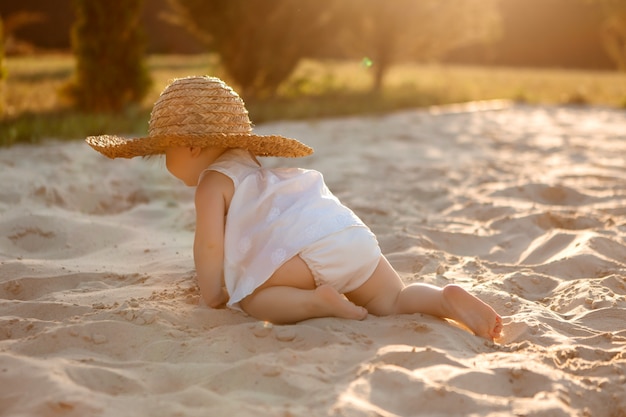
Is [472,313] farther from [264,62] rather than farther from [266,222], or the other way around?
[264,62]

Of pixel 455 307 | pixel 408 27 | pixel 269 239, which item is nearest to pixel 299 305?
pixel 269 239

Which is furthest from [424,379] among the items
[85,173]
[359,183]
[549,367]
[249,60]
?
[249,60]

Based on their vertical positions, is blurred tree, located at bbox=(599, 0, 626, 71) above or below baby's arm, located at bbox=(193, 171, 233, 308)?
above

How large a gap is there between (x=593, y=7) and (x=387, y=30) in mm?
11707

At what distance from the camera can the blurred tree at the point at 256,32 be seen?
8.52 metres

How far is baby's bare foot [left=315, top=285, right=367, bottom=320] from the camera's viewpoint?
7.37 feet

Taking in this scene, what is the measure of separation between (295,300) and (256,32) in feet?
22.7

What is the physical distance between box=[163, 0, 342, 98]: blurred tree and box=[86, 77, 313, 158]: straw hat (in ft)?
20.0

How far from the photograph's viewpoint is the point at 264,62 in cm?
880

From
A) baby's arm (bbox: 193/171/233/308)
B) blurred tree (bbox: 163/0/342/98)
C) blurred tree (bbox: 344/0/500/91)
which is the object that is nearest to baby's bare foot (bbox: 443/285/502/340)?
baby's arm (bbox: 193/171/233/308)

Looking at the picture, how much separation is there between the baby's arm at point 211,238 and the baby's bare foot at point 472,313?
2.42ft

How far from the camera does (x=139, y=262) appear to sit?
303cm

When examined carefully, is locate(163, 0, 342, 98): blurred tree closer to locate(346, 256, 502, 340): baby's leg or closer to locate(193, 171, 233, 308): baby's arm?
locate(193, 171, 233, 308): baby's arm

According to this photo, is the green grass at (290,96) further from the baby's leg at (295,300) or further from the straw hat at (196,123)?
the baby's leg at (295,300)
